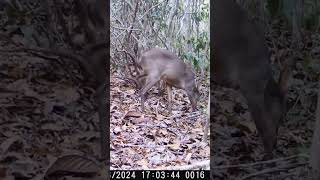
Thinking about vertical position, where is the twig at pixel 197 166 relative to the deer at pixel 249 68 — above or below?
below

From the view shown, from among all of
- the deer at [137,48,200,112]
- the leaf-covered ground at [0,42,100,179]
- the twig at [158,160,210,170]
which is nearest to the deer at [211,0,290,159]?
the deer at [137,48,200,112]

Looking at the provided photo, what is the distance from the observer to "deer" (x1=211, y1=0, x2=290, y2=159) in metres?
3.33

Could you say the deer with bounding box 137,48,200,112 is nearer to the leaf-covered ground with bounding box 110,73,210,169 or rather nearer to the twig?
the leaf-covered ground with bounding box 110,73,210,169

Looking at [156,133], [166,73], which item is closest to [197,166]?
[156,133]

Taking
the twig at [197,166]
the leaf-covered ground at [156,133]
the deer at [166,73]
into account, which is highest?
the deer at [166,73]

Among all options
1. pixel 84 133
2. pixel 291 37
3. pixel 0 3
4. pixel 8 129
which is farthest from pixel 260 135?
pixel 0 3

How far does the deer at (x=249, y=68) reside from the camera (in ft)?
10.9

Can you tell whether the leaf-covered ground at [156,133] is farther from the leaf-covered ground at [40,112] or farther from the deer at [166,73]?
the leaf-covered ground at [40,112]

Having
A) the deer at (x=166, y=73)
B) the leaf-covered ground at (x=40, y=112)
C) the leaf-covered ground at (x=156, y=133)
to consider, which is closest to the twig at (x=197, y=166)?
the leaf-covered ground at (x=156, y=133)

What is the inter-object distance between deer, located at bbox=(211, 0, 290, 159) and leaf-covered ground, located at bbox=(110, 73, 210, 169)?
224mm

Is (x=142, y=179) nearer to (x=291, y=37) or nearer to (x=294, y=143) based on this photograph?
(x=294, y=143)

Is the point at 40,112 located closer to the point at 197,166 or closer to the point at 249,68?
the point at 197,166

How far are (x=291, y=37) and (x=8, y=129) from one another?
200 centimetres

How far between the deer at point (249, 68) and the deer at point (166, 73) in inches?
7.2
